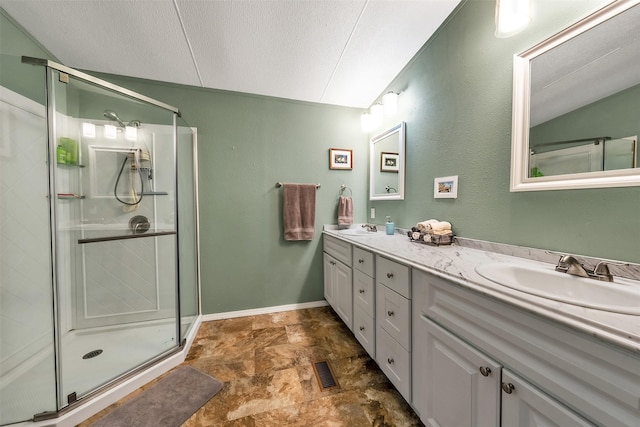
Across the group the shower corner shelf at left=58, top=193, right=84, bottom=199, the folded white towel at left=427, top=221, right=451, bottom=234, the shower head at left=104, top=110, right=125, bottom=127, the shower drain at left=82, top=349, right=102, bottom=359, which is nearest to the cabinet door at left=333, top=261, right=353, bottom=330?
the folded white towel at left=427, top=221, right=451, bottom=234

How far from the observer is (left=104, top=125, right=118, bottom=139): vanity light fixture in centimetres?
170

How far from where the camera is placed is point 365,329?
1417 mm

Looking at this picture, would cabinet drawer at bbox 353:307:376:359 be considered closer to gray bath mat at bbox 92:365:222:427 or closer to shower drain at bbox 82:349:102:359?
gray bath mat at bbox 92:365:222:427

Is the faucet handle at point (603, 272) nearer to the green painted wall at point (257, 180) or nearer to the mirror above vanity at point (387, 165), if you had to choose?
the mirror above vanity at point (387, 165)

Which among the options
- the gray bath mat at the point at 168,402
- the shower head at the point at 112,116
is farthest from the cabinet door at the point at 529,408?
the shower head at the point at 112,116

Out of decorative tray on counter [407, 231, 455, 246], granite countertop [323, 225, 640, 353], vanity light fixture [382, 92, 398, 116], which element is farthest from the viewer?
vanity light fixture [382, 92, 398, 116]

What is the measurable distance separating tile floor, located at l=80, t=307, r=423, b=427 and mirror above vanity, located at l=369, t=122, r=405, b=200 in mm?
1329

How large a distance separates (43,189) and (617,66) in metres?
2.92

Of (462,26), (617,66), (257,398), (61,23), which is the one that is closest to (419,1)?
(462,26)

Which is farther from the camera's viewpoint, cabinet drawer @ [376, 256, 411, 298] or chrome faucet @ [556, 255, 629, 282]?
cabinet drawer @ [376, 256, 411, 298]

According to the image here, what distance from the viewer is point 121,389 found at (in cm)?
121

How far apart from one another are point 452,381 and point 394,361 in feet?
1.26

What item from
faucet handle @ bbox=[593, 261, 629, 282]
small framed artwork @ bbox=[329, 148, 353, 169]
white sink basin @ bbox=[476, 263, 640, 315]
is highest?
small framed artwork @ bbox=[329, 148, 353, 169]

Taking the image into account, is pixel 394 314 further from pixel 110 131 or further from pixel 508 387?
pixel 110 131
